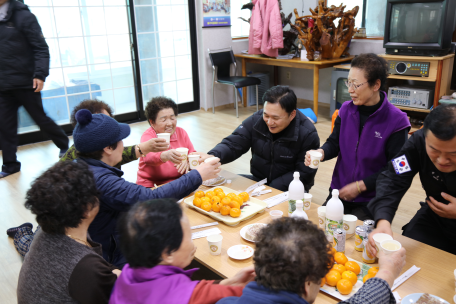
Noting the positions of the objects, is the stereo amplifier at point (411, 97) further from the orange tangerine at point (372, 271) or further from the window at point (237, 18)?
the orange tangerine at point (372, 271)

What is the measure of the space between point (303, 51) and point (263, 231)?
502 centimetres

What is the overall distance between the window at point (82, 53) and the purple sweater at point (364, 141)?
156 inches

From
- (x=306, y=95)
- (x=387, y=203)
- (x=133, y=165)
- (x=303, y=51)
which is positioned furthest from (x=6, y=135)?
(x=306, y=95)

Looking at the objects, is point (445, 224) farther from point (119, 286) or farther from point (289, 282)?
point (119, 286)

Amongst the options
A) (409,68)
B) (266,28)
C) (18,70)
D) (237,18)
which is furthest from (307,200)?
(237,18)

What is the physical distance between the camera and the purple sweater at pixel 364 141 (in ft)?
7.14

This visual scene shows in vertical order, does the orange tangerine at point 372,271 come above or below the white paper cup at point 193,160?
below

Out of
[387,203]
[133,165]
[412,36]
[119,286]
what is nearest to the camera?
[119,286]

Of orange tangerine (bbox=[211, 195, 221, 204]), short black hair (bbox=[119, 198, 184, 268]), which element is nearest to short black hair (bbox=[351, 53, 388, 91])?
orange tangerine (bbox=[211, 195, 221, 204])

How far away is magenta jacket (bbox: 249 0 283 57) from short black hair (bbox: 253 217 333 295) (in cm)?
521

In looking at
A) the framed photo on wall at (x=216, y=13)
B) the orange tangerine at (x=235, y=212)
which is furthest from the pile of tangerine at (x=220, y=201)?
the framed photo on wall at (x=216, y=13)

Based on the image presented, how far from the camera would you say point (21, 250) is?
8.39 ft

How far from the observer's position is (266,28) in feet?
19.5

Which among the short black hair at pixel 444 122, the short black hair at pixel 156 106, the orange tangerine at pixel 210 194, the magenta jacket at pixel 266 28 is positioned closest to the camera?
the short black hair at pixel 444 122
